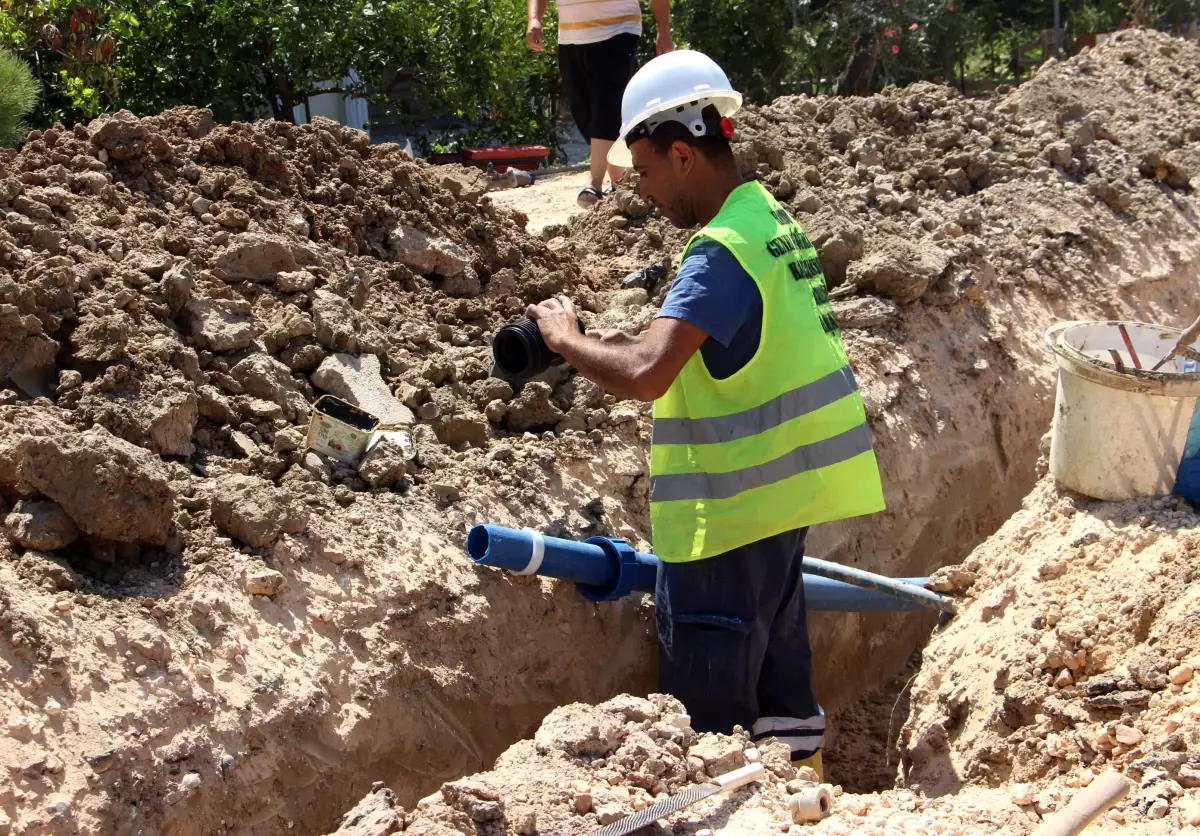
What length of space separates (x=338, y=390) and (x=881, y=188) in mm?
3220

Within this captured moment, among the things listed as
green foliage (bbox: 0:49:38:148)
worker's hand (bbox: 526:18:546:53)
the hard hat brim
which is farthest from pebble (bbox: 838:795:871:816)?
green foliage (bbox: 0:49:38:148)

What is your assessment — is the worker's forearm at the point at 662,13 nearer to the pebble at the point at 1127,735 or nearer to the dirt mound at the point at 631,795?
the dirt mound at the point at 631,795

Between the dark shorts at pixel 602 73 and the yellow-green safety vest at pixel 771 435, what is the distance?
11.0ft

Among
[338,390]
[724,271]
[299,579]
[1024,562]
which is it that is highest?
[724,271]

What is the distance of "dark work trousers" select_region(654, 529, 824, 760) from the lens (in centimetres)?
364

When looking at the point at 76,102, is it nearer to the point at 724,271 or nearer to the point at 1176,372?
the point at 724,271

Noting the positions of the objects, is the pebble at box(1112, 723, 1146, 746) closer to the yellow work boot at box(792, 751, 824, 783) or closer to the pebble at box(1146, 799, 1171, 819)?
the pebble at box(1146, 799, 1171, 819)

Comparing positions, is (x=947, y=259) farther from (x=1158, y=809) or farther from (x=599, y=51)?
(x=1158, y=809)

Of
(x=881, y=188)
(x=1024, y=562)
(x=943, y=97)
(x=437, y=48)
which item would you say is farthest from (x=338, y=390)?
(x=437, y=48)

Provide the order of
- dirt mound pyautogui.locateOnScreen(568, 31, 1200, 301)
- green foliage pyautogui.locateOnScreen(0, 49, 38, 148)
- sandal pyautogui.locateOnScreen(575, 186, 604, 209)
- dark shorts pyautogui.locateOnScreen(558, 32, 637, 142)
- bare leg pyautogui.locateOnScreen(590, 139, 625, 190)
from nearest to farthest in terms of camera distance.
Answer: dirt mound pyautogui.locateOnScreen(568, 31, 1200, 301), green foliage pyautogui.locateOnScreen(0, 49, 38, 148), dark shorts pyautogui.locateOnScreen(558, 32, 637, 142), bare leg pyautogui.locateOnScreen(590, 139, 625, 190), sandal pyautogui.locateOnScreen(575, 186, 604, 209)

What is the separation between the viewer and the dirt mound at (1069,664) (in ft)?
10.7

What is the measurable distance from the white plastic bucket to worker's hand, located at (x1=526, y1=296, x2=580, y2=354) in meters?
1.88

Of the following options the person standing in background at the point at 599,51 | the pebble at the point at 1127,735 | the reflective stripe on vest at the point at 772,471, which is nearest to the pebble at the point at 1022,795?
the pebble at the point at 1127,735

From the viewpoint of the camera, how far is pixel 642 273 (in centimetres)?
562
